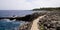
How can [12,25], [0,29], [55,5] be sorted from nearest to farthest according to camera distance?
[55,5], [0,29], [12,25]

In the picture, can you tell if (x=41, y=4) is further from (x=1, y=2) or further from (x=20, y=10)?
(x=1, y=2)

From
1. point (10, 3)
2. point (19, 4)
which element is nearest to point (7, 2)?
point (10, 3)

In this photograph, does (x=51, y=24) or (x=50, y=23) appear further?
(x=50, y=23)

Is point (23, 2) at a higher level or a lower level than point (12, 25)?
higher

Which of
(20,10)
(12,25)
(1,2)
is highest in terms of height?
(1,2)

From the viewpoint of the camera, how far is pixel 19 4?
4012 mm

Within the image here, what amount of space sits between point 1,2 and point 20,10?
558mm

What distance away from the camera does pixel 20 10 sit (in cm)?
397

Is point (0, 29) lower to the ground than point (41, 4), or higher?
lower

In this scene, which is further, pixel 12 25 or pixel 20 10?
pixel 12 25

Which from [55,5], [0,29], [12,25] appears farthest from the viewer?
[12,25]

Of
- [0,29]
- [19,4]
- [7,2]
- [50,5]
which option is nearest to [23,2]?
[19,4]

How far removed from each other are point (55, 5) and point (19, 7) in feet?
3.19

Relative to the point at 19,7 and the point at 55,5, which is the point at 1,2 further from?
the point at 55,5
